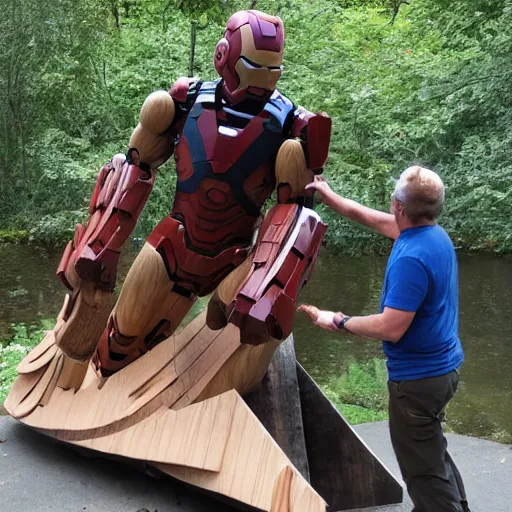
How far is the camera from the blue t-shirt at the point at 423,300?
75.2 inches

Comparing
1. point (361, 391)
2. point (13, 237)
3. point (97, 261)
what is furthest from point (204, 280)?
point (13, 237)

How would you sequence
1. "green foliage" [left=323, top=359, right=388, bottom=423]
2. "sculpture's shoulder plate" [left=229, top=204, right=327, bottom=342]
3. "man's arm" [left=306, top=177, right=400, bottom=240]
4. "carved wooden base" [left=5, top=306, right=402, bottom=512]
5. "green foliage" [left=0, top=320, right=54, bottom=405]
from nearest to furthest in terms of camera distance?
"sculpture's shoulder plate" [left=229, top=204, right=327, bottom=342]
"carved wooden base" [left=5, top=306, right=402, bottom=512]
"man's arm" [left=306, top=177, right=400, bottom=240]
"green foliage" [left=323, top=359, right=388, bottom=423]
"green foliage" [left=0, top=320, right=54, bottom=405]

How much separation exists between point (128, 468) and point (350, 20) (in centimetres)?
810

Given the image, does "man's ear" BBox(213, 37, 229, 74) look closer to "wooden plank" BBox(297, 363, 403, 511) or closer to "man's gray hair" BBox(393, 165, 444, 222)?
"man's gray hair" BBox(393, 165, 444, 222)

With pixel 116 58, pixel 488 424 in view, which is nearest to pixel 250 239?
pixel 488 424

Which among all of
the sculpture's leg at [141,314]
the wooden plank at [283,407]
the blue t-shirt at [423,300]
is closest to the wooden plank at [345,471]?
the wooden plank at [283,407]

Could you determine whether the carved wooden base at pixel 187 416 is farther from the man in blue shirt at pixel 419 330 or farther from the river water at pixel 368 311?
the river water at pixel 368 311

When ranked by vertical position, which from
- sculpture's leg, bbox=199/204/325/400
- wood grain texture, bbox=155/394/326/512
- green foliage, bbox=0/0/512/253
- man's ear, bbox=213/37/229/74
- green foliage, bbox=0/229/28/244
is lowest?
green foliage, bbox=0/229/28/244

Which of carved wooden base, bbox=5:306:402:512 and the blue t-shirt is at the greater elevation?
the blue t-shirt

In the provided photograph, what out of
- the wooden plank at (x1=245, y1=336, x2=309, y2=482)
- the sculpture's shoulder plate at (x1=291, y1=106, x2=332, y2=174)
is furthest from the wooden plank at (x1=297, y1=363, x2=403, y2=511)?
the sculpture's shoulder plate at (x1=291, y1=106, x2=332, y2=174)

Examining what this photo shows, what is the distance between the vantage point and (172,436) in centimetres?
237

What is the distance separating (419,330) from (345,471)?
31.5 inches

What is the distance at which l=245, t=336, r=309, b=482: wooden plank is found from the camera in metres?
2.39

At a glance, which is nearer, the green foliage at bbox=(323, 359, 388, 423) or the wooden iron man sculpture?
the wooden iron man sculpture
